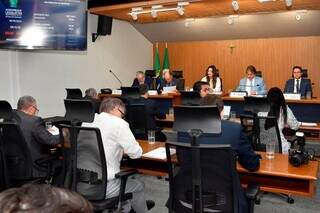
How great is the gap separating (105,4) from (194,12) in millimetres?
2097

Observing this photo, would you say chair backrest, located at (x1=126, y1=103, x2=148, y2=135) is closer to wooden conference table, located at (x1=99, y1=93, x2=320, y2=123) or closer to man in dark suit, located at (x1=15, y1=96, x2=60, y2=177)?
man in dark suit, located at (x1=15, y1=96, x2=60, y2=177)

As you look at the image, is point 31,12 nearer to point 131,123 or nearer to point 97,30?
point 97,30

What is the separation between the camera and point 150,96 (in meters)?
7.52

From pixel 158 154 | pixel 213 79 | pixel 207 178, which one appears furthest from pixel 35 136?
pixel 213 79

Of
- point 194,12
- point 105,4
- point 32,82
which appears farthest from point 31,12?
point 194,12

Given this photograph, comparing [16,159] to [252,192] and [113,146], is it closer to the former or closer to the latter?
[113,146]

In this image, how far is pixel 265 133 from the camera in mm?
3619

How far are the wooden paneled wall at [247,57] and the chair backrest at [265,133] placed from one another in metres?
6.13

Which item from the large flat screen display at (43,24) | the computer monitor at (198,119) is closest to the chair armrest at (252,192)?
the computer monitor at (198,119)

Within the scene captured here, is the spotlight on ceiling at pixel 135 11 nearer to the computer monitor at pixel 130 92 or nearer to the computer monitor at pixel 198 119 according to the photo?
the computer monitor at pixel 130 92

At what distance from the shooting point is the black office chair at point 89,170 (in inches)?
101

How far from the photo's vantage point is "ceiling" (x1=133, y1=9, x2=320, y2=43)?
8609 millimetres

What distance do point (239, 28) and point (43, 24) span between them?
5.11 meters

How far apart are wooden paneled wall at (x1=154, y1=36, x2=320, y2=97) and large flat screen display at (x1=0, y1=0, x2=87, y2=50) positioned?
4.16 meters
